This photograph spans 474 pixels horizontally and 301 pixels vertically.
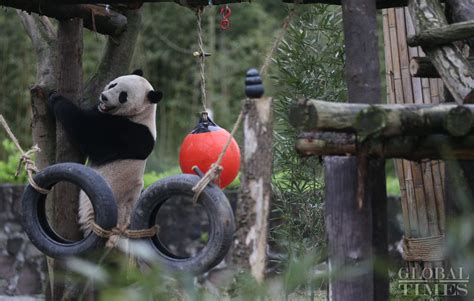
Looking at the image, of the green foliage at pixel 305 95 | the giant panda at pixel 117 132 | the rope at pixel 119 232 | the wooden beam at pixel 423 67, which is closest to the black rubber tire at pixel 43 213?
the rope at pixel 119 232

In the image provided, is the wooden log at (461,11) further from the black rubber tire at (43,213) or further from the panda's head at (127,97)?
the black rubber tire at (43,213)

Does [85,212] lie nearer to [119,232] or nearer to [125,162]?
[125,162]

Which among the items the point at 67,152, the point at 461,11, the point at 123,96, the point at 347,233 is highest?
the point at 461,11

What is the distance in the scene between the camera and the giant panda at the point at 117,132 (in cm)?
474

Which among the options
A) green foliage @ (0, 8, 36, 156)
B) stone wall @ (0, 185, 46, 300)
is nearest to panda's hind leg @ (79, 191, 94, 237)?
stone wall @ (0, 185, 46, 300)

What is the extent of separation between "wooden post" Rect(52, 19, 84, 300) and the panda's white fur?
3.0 inches

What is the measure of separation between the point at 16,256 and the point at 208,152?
3242mm

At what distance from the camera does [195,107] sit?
11.0 metres

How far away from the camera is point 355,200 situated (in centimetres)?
374

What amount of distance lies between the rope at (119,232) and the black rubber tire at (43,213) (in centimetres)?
2

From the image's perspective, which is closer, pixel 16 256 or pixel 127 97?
pixel 127 97

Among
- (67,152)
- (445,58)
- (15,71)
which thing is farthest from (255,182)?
(15,71)

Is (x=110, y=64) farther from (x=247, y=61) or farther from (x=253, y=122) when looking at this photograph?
(x=247, y=61)

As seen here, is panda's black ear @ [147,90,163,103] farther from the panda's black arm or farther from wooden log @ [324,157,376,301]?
wooden log @ [324,157,376,301]
